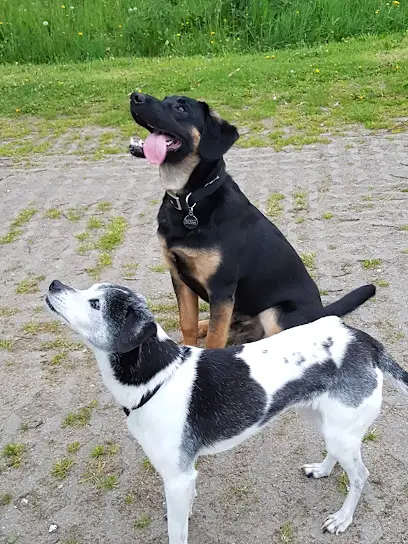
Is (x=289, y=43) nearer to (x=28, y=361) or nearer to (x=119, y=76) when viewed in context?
(x=119, y=76)

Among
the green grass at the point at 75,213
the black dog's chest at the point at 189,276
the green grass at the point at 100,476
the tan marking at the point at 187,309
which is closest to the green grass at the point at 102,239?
the green grass at the point at 75,213

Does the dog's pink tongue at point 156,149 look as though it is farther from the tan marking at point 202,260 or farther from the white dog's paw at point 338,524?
the white dog's paw at point 338,524

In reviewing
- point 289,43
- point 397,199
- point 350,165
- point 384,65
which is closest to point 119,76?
point 289,43

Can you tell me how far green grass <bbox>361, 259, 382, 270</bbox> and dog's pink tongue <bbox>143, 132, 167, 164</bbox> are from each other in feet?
8.06

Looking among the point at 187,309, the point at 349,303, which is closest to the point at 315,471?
the point at 349,303

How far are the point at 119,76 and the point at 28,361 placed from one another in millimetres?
7985

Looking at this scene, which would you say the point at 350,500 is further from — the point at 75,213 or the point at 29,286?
the point at 75,213

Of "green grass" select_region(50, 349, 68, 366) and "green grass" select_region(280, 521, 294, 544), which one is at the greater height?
"green grass" select_region(280, 521, 294, 544)

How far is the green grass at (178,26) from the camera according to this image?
1224 cm

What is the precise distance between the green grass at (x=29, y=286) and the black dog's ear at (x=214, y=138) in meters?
2.43

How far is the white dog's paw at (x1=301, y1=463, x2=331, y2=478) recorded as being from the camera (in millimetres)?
3479

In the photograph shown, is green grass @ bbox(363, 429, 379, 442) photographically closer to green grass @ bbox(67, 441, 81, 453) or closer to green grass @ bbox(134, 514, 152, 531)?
green grass @ bbox(134, 514, 152, 531)

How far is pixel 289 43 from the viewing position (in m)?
12.3

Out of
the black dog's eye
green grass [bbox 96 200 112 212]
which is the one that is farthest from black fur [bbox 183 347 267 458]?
green grass [bbox 96 200 112 212]
